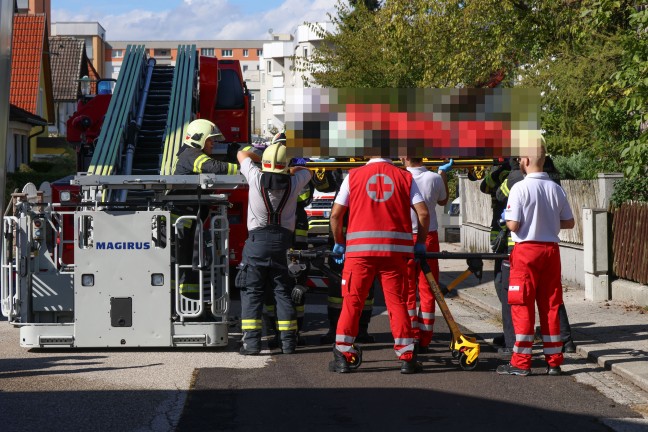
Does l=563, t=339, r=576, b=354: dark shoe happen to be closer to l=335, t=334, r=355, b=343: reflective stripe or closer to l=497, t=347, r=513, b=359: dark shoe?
l=497, t=347, r=513, b=359: dark shoe

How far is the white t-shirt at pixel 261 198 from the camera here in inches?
401

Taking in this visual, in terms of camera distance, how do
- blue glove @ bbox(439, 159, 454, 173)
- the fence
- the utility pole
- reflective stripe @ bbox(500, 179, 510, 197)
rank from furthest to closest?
the fence < blue glove @ bbox(439, 159, 454, 173) < reflective stripe @ bbox(500, 179, 510, 197) < the utility pole

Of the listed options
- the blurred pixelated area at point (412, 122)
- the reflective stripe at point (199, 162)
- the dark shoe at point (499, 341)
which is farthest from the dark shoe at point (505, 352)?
the reflective stripe at point (199, 162)

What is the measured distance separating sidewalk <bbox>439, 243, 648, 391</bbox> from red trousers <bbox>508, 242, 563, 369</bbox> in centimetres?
65

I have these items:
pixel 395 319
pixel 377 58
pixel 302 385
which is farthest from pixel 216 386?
pixel 377 58

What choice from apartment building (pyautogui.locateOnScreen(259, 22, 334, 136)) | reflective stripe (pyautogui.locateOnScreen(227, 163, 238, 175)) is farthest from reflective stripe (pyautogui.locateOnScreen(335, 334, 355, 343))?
apartment building (pyautogui.locateOnScreen(259, 22, 334, 136))

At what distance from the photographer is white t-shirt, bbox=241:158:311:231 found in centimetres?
1019

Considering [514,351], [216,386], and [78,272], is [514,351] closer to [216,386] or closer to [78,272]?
[216,386]

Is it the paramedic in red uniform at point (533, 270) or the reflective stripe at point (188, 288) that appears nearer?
the paramedic in red uniform at point (533, 270)

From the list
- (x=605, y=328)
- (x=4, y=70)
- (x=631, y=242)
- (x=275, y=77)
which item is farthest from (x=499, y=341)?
(x=275, y=77)

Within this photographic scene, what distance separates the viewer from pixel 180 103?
53.0ft

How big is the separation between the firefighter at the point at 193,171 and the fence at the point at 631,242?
17.4ft

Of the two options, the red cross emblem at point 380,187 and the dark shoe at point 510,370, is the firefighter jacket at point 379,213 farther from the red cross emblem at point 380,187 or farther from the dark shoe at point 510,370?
the dark shoe at point 510,370

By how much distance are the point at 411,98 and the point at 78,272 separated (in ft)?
12.2
